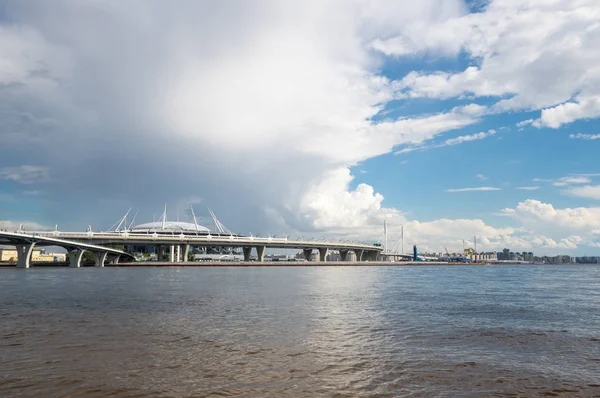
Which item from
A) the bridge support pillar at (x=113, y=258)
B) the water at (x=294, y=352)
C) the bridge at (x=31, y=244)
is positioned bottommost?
the bridge support pillar at (x=113, y=258)

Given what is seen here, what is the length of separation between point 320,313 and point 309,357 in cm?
1426

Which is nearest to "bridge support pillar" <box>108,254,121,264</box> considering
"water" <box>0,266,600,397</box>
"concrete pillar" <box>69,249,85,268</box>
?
"concrete pillar" <box>69,249,85,268</box>

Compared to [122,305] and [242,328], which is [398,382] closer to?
[242,328]

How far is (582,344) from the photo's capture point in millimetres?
21516

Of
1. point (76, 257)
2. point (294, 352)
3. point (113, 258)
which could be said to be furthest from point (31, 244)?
point (294, 352)

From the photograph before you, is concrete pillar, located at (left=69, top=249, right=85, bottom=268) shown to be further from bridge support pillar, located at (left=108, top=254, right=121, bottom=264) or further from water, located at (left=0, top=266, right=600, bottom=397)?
water, located at (left=0, top=266, right=600, bottom=397)

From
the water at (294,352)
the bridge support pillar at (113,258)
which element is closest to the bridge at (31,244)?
the bridge support pillar at (113,258)

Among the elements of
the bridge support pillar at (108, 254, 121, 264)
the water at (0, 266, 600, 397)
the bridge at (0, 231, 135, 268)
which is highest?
the bridge at (0, 231, 135, 268)

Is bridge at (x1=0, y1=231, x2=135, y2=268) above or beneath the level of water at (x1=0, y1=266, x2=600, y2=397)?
above

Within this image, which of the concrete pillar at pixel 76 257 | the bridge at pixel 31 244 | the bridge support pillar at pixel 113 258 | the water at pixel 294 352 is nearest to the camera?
the water at pixel 294 352

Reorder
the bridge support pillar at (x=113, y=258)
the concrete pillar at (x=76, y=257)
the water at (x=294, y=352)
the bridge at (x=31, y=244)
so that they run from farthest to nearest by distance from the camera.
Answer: the bridge support pillar at (x=113, y=258)
the concrete pillar at (x=76, y=257)
the bridge at (x=31, y=244)
the water at (x=294, y=352)

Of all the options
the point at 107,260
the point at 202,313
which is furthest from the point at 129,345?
the point at 107,260

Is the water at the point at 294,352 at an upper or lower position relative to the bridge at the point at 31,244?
lower

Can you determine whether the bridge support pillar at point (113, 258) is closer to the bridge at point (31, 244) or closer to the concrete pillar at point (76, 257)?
the bridge at point (31, 244)
